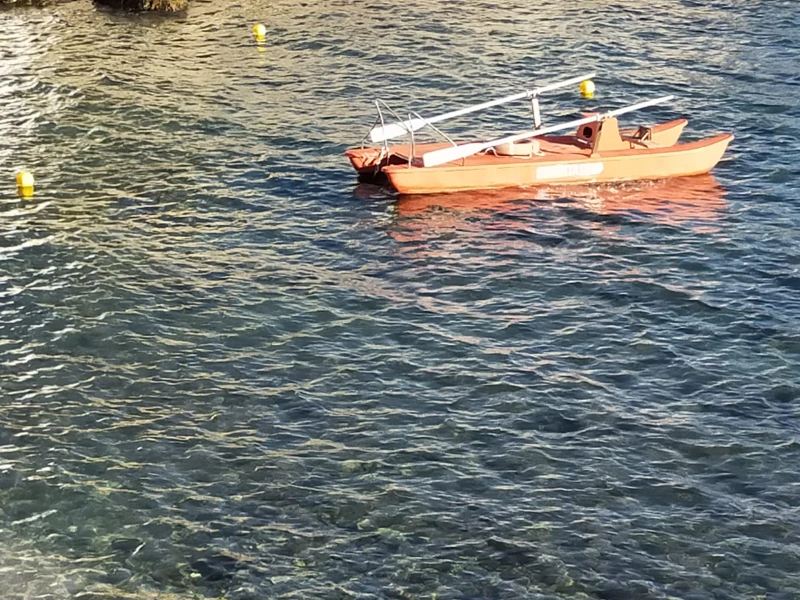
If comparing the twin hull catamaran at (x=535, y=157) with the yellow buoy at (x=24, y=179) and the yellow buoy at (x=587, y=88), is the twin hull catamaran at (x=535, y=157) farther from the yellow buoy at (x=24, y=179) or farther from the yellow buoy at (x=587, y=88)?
the yellow buoy at (x=24, y=179)

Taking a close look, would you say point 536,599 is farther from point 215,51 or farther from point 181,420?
point 215,51

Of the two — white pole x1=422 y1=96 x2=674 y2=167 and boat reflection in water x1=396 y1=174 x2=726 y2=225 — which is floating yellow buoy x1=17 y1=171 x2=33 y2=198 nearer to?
boat reflection in water x1=396 y1=174 x2=726 y2=225

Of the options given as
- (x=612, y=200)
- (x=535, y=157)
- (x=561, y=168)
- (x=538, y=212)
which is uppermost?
(x=535, y=157)

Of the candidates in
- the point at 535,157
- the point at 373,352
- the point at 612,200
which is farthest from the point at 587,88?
the point at 373,352

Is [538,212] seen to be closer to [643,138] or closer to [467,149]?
[467,149]

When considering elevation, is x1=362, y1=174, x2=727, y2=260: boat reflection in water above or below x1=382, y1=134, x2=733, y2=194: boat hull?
below

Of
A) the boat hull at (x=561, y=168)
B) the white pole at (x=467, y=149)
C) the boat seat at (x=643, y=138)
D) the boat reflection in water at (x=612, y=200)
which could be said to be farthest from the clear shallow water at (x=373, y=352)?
the boat seat at (x=643, y=138)

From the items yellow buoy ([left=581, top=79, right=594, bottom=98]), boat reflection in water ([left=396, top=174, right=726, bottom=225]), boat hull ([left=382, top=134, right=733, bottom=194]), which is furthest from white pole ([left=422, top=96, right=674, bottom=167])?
yellow buoy ([left=581, top=79, right=594, bottom=98])
